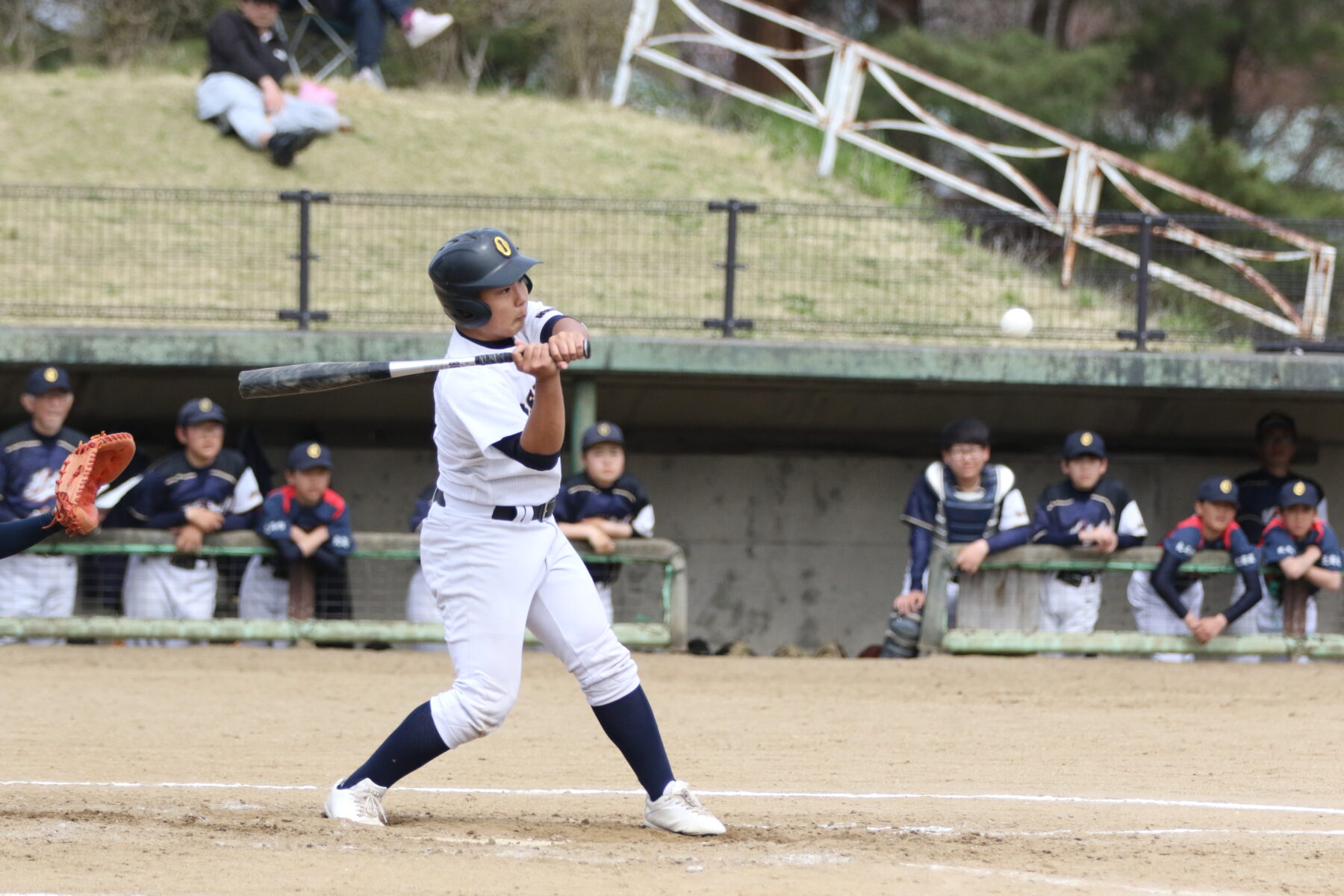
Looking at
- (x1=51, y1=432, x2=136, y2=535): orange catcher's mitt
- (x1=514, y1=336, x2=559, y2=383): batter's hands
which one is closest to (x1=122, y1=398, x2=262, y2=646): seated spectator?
(x1=51, y1=432, x2=136, y2=535): orange catcher's mitt

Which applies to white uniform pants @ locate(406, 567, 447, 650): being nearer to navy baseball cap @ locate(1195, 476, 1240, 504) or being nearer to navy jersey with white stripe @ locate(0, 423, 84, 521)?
navy jersey with white stripe @ locate(0, 423, 84, 521)

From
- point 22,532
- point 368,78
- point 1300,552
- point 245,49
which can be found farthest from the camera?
point 368,78

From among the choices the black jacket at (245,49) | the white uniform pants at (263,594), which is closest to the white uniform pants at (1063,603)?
the white uniform pants at (263,594)

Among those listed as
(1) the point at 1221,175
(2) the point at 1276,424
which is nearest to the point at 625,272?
(2) the point at 1276,424

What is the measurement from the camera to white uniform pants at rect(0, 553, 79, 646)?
8297 mm

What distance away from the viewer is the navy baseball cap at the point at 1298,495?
27.0 feet

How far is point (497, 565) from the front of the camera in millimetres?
4047

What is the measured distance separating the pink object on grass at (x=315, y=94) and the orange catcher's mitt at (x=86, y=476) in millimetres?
9150

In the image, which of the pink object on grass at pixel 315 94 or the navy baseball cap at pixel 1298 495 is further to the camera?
the pink object on grass at pixel 315 94

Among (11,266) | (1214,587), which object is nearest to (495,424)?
(1214,587)

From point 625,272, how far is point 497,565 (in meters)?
6.23

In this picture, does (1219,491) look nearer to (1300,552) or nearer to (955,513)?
(1300,552)

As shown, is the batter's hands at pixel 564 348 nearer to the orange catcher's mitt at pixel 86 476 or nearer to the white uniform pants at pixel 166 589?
the orange catcher's mitt at pixel 86 476

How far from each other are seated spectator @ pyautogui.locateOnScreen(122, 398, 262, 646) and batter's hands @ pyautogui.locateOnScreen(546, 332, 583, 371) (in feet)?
16.2
